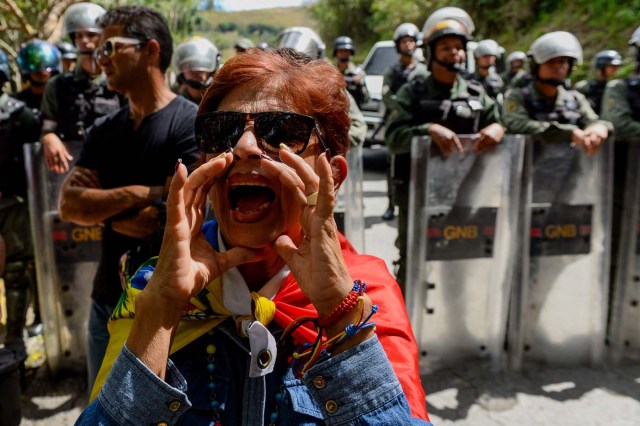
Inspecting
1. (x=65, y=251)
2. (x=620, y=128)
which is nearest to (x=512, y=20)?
(x=620, y=128)

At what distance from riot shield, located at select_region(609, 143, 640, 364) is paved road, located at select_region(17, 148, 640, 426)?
0.57 feet

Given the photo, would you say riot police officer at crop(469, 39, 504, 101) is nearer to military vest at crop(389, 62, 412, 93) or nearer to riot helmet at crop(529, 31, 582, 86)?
military vest at crop(389, 62, 412, 93)

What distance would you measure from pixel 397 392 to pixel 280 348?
0.32m

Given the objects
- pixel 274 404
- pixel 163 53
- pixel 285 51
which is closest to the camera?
pixel 274 404

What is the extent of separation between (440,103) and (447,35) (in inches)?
20.8

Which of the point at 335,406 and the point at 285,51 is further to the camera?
the point at 285,51

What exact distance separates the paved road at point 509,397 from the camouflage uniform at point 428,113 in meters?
0.85

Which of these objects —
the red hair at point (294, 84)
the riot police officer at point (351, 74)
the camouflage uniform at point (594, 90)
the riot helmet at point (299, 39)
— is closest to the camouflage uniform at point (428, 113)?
the riot helmet at point (299, 39)

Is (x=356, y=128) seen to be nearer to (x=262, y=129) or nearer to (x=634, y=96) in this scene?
(x=634, y=96)

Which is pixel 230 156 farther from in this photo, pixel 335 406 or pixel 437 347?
pixel 437 347

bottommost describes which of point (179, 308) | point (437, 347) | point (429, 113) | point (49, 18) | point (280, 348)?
point (437, 347)

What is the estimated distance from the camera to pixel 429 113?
4.34m

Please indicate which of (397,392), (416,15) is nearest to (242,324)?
(397,392)

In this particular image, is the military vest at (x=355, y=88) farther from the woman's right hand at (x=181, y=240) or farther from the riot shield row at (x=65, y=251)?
the woman's right hand at (x=181, y=240)
